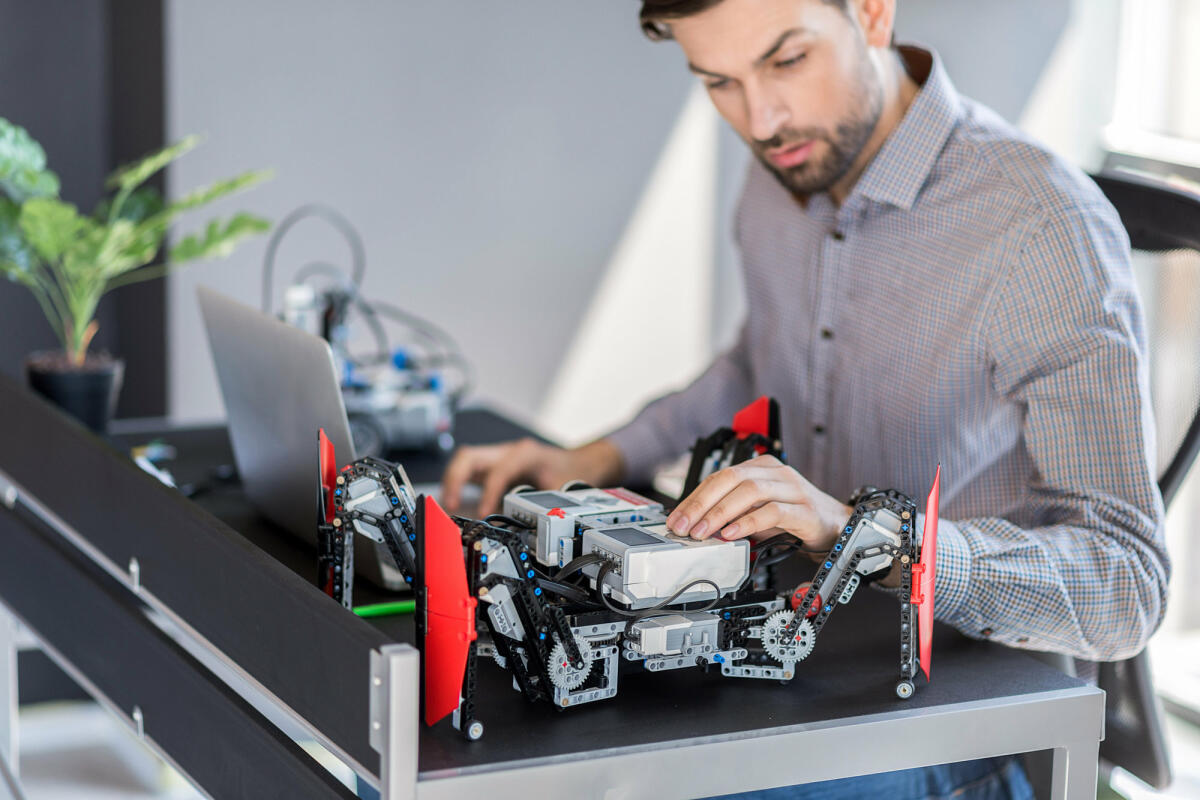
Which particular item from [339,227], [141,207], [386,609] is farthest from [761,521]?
[339,227]

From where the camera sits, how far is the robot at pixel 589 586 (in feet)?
2.92

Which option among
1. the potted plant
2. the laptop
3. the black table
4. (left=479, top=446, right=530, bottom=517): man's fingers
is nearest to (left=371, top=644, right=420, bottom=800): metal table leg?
the black table

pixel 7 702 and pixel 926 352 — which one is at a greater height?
pixel 926 352

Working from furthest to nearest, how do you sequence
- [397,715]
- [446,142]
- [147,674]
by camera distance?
[446,142], [147,674], [397,715]

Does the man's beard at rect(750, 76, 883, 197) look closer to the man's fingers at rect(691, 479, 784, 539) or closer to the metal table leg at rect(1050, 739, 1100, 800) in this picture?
the man's fingers at rect(691, 479, 784, 539)

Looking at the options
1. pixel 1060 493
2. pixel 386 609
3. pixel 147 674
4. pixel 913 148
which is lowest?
pixel 147 674

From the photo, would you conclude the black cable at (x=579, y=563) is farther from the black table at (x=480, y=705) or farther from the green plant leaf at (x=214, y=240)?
the green plant leaf at (x=214, y=240)

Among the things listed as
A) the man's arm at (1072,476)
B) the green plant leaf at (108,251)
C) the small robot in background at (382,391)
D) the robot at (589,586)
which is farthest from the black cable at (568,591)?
the green plant leaf at (108,251)

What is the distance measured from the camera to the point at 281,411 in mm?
1299

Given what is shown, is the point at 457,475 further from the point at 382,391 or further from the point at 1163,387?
the point at 1163,387

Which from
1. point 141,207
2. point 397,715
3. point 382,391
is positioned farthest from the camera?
point 141,207

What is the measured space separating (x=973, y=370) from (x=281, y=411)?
2.35 ft

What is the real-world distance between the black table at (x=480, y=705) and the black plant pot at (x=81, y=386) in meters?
0.51

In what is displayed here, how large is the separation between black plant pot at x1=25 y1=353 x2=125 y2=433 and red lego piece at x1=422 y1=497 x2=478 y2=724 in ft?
3.71
